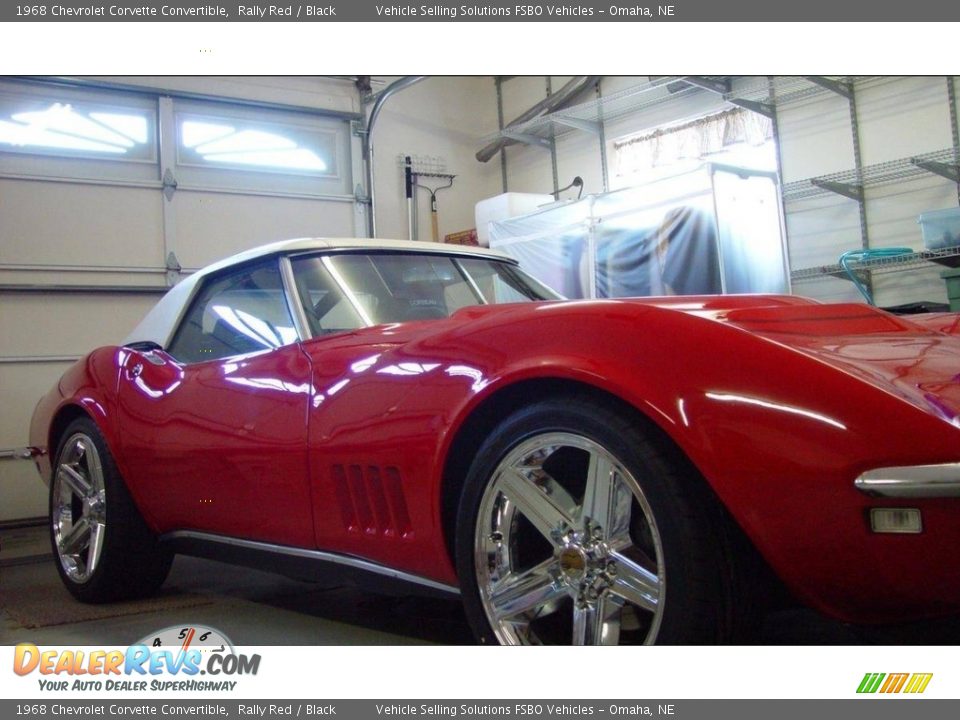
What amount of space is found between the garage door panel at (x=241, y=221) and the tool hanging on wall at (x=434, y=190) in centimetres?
65

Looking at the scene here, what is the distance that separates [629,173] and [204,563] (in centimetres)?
473

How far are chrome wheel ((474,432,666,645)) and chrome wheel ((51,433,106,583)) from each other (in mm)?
1808

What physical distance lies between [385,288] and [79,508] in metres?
1.52

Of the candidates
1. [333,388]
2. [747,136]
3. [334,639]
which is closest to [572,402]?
[333,388]

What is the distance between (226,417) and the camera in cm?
235

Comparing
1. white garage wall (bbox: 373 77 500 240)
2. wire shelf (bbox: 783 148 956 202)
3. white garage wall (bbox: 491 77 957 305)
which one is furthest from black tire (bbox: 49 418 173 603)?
wire shelf (bbox: 783 148 956 202)

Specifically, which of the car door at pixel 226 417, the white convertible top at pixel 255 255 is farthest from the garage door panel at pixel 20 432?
the car door at pixel 226 417

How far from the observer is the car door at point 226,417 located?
7.02 ft

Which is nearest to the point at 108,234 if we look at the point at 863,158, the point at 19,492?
the point at 19,492

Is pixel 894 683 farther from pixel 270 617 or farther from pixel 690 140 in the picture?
pixel 690 140

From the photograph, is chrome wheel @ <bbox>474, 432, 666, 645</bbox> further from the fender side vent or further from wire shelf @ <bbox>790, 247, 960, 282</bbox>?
wire shelf @ <bbox>790, 247, 960, 282</bbox>

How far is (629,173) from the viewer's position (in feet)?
23.5

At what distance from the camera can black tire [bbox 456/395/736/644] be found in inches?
51.8

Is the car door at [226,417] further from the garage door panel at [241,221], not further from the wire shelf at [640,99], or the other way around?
the wire shelf at [640,99]
